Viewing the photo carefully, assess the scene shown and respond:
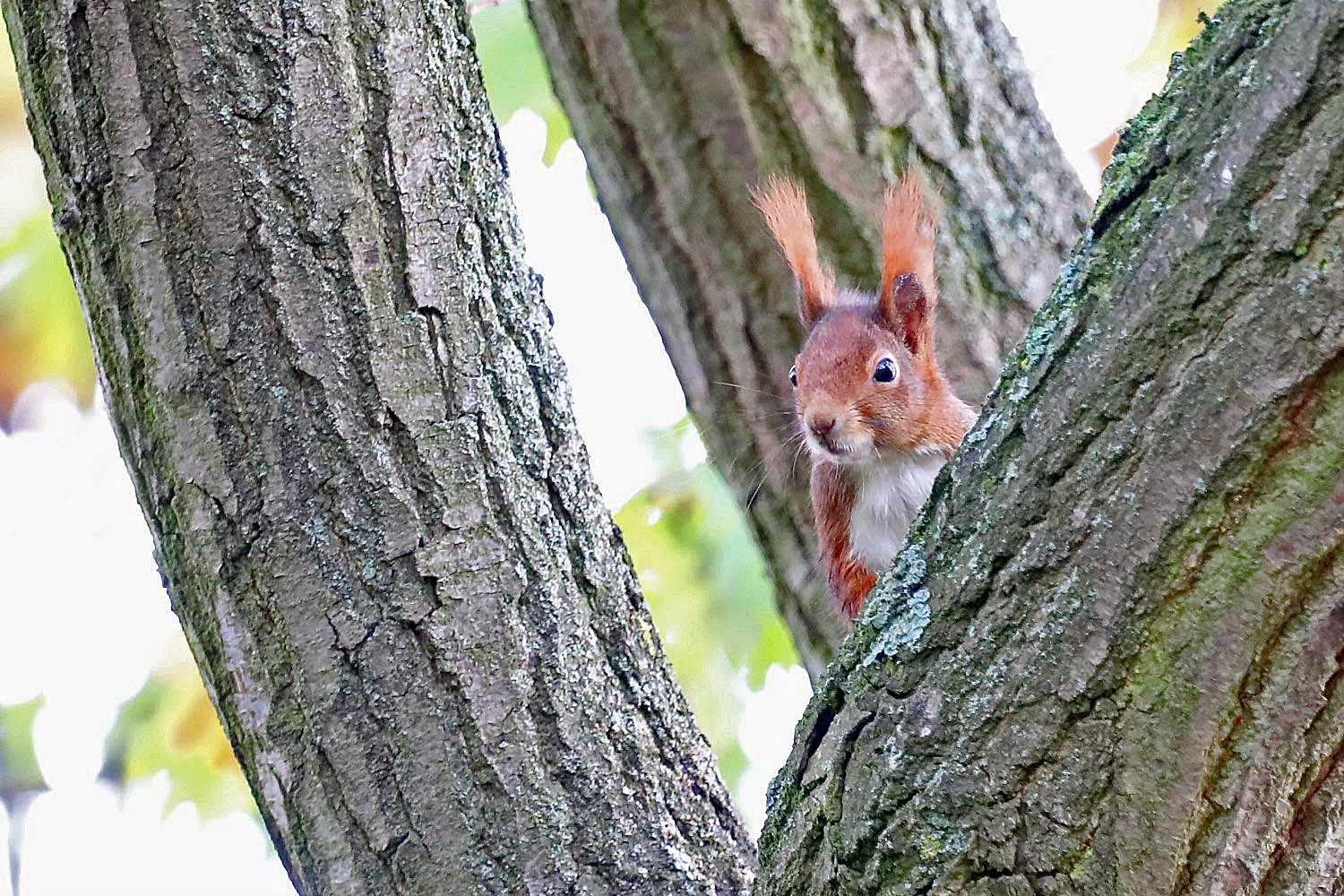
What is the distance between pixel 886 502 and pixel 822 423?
0.75 ft

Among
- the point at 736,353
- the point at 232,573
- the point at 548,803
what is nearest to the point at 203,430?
the point at 232,573

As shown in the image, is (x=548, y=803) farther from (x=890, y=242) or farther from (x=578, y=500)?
(x=890, y=242)

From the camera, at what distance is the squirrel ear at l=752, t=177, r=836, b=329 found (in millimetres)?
2070

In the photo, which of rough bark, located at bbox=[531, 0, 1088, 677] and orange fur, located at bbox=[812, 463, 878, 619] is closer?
rough bark, located at bbox=[531, 0, 1088, 677]

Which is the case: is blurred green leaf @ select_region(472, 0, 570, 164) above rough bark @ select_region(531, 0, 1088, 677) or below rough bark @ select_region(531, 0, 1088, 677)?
above

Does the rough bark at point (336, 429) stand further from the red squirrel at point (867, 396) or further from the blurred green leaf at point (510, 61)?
the blurred green leaf at point (510, 61)

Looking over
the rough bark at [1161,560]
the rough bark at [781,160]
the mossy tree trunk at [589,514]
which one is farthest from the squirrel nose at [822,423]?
the rough bark at [1161,560]

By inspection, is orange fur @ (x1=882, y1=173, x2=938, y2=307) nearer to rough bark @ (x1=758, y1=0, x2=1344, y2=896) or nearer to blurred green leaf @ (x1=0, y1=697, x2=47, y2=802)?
rough bark @ (x1=758, y1=0, x2=1344, y2=896)

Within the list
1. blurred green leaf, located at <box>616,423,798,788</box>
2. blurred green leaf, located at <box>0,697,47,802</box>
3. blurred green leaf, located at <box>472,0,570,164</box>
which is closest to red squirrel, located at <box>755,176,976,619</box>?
blurred green leaf, located at <box>616,423,798,788</box>

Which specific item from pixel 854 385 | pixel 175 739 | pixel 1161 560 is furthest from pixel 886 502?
pixel 175 739

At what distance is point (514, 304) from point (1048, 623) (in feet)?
2.24

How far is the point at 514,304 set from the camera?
1432mm

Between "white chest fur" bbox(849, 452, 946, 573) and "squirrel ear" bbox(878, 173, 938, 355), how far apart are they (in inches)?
9.0

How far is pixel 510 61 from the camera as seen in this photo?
2.58 meters
